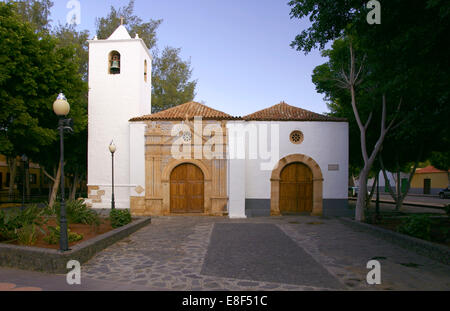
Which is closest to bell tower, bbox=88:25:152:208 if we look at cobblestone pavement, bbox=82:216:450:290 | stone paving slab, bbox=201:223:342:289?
cobblestone pavement, bbox=82:216:450:290

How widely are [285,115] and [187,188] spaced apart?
6.62m

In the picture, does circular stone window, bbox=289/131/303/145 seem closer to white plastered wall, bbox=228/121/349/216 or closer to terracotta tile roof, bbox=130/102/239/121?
white plastered wall, bbox=228/121/349/216

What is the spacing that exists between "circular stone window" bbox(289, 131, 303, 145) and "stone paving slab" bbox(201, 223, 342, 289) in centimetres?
641

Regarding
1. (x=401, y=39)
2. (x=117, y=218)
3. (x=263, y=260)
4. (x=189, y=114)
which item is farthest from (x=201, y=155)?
(x=401, y=39)

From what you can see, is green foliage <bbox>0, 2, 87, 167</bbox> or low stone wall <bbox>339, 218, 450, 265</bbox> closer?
low stone wall <bbox>339, 218, 450, 265</bbox>

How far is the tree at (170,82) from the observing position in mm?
26266

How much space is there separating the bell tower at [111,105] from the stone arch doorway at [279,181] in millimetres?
7849

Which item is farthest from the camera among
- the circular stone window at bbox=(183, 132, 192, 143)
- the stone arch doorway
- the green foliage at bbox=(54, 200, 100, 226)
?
the stone arch doorway

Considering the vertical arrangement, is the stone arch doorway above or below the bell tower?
below

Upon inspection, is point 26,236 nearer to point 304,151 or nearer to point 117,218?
point 117,218

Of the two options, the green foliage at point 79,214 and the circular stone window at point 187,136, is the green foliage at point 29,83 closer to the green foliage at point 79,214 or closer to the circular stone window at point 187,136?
the green foliage at point 79,214

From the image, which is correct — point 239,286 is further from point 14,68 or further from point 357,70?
point 14,68

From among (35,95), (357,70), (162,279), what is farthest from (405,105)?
(35,95)

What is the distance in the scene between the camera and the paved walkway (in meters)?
5.36
